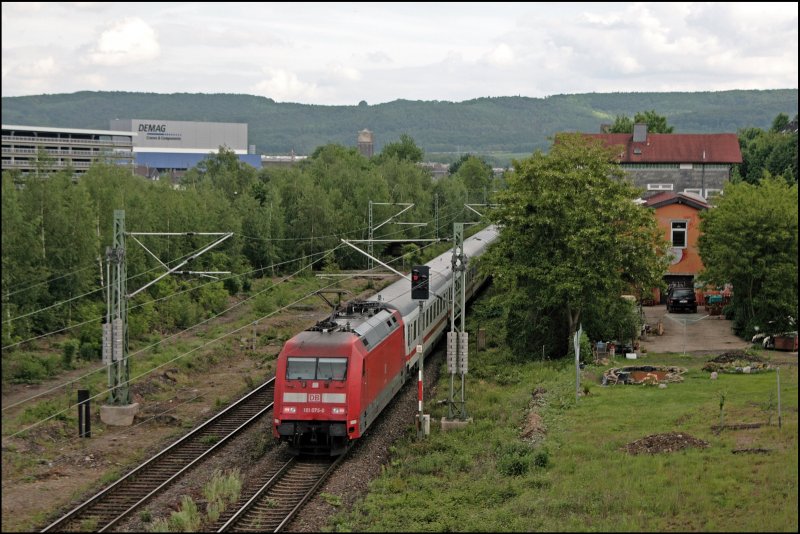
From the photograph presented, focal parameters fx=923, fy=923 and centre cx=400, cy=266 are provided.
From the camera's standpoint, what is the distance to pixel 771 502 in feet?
56.7

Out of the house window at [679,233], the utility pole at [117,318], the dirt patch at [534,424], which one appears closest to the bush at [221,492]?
the utility pole at [117,318]

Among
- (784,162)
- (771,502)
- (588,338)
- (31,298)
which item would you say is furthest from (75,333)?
(784,162)

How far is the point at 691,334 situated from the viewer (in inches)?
1607

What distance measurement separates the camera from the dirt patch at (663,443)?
71.7ft

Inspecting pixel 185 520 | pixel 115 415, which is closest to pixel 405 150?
pixel 115 415

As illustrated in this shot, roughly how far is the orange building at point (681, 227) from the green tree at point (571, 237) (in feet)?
39.2

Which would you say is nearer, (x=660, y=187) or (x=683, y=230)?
(x=683, y=230)

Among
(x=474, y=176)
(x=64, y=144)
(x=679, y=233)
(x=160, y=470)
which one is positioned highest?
(x=64, y=144)

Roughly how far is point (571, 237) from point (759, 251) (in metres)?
7.17

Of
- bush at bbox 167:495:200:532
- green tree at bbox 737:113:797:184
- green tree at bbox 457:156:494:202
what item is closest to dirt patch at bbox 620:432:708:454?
bush at bbox 167:495:200:532

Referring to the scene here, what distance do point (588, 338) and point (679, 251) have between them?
15.0 m

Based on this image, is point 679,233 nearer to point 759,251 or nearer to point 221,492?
point 759,251

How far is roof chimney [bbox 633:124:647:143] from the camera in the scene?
313 ft

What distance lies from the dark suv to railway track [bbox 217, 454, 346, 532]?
2720cm
